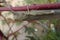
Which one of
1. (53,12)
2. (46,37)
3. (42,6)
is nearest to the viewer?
(42,6)

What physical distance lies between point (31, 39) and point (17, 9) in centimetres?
62

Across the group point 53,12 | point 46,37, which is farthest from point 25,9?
point 46,37

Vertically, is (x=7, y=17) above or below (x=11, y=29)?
above

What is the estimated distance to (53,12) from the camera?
1.34 m

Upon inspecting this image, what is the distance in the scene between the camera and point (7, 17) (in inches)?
Answer: 75.4

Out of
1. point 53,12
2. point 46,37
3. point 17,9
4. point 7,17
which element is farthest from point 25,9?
point 7,17

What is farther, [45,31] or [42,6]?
[45,31]

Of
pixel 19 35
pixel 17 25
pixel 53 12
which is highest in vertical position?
pixel 53 12

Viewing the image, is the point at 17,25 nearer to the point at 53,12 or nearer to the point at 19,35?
the point at 19,35

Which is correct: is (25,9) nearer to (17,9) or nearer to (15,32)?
(17,9)

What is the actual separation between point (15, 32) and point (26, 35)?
0.15 m

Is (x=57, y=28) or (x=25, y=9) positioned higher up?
(x=25, y=9)

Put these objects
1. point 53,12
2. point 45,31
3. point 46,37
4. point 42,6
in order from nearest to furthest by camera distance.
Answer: point 42,6
point 53,12
point 46,37
point 45,31

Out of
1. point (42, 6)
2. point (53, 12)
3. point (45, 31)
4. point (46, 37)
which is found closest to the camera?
point (42, 6)
